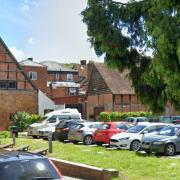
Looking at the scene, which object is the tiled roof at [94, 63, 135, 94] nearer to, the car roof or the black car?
the car roof

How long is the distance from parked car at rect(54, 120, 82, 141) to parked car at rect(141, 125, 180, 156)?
9642 mm

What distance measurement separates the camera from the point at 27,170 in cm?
814

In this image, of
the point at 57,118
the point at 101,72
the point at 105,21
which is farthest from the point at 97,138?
the point at 101,72

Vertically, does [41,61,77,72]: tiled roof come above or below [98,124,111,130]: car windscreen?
above

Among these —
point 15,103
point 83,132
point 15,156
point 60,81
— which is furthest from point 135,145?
point 60,81

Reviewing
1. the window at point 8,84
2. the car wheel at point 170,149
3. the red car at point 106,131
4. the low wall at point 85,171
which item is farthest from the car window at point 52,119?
the low wall at point 85,171

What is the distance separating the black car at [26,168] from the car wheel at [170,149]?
46.4 ft

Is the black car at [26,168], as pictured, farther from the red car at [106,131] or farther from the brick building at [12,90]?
the brick building at [12,90]

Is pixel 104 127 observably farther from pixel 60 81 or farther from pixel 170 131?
pixel 60 81

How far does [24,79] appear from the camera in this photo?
167 ft

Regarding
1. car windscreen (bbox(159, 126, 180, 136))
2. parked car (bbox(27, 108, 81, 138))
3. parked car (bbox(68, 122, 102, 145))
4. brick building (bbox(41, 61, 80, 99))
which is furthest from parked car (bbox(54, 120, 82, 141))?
brick building (bbox(41, 61, 80, 99))

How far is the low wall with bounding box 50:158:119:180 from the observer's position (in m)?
13.8

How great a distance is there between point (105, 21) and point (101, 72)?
49.2 metres

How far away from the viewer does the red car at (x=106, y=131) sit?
27828mm
